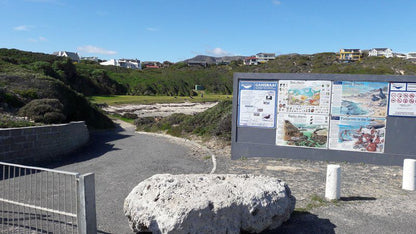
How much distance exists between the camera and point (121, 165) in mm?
10633

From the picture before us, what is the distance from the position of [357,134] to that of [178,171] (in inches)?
227

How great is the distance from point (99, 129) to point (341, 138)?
593 inches

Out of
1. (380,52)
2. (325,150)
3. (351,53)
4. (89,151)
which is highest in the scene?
(380,52)

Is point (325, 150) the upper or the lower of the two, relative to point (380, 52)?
lower

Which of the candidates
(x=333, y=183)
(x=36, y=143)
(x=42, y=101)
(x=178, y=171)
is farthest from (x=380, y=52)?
(x=36, y=143)

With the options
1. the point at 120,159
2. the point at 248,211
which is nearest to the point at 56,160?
the point at 120,159

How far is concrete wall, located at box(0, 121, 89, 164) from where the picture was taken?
10195 mm

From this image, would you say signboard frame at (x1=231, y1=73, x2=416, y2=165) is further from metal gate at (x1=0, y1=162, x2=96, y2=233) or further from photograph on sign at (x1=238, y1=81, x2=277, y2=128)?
metal gate at (x1=0, y1=162, x2=96, y2=233)

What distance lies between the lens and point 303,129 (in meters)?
11.0

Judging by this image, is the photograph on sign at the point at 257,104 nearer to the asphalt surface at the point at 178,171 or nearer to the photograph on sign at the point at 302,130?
the photograph on sign at the point at 302,130

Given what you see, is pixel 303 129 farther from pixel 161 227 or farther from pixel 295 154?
pixel 161 227

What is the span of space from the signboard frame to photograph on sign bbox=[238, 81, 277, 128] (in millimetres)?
145

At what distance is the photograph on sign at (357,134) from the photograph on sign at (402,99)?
490 mm

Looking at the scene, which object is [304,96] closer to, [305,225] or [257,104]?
[257,104]
